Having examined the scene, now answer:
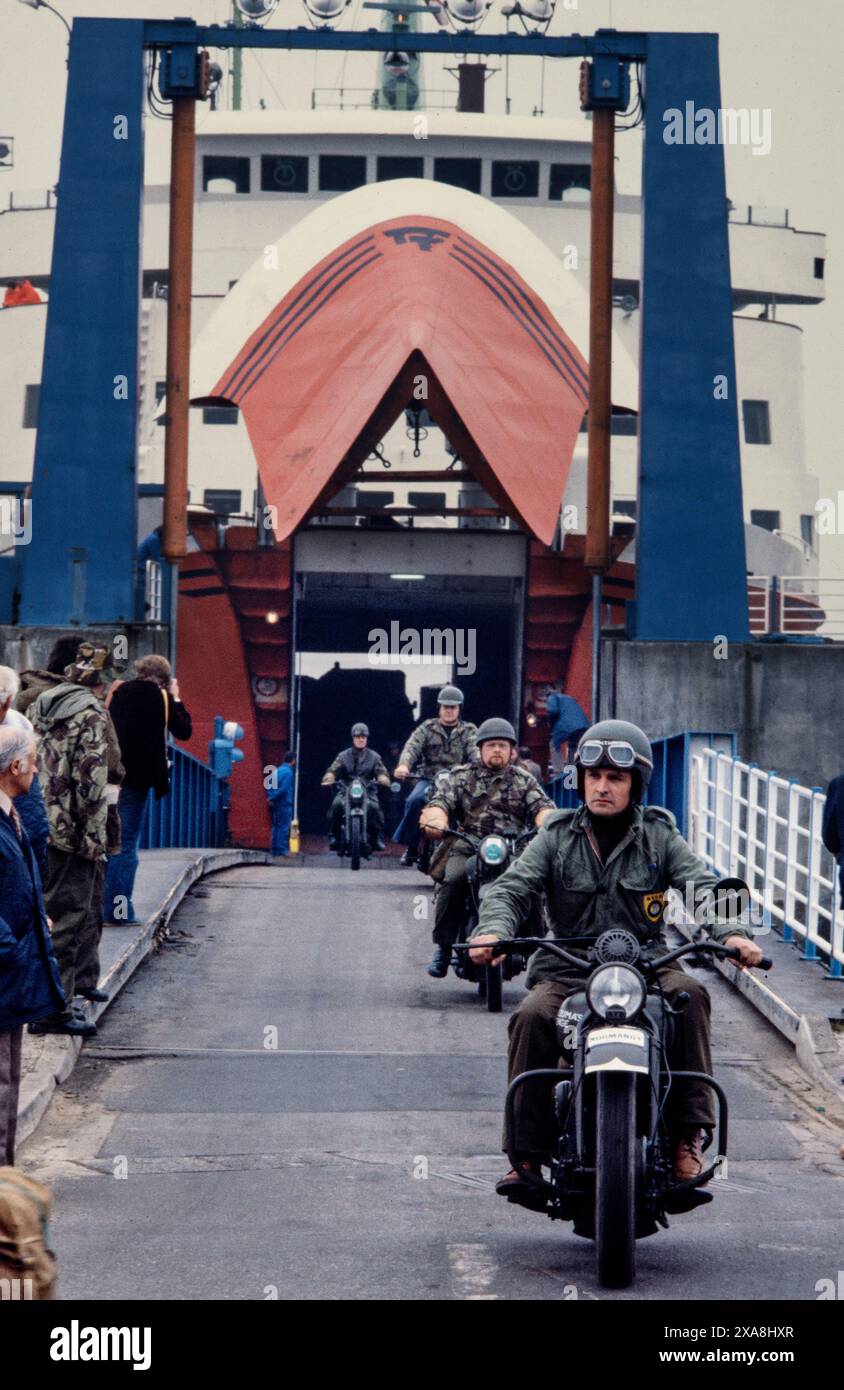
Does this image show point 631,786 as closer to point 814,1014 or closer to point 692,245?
point 814,1014

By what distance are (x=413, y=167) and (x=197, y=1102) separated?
35.3 meters

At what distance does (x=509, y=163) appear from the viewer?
43719 mm

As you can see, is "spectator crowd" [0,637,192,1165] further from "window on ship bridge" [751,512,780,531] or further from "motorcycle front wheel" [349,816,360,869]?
"window on ship bridge" [751,512,780,531]

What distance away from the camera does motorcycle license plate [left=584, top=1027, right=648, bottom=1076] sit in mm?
6270

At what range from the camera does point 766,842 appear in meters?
15.5

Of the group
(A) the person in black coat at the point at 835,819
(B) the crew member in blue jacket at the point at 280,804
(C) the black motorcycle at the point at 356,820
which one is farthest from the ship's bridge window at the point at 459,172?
(A) the person in black coat at the point at 835,819

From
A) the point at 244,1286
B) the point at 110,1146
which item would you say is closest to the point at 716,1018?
the point at 110,1146

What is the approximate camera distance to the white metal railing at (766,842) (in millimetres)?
13602

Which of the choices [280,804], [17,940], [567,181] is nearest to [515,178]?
[567,181]

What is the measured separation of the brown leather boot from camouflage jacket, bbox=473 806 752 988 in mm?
641

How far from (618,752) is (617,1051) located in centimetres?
118

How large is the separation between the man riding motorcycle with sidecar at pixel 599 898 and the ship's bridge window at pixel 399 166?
37003mm

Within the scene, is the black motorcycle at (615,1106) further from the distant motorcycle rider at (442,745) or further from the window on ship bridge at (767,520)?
the window on ship bridge at (767,520)

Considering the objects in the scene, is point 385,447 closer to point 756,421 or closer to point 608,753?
point 756,421
